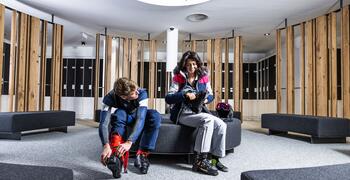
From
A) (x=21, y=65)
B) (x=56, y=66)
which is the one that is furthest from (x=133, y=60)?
(x=21, y=65)

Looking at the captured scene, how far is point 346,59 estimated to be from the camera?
178 inches

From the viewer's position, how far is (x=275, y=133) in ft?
16.5

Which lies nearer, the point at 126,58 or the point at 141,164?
the point at 141,164

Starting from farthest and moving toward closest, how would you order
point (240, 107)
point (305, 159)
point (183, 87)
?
point (240, 107), point (305, 159), point (183, 87)

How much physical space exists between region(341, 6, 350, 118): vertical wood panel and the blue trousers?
3.82 metres

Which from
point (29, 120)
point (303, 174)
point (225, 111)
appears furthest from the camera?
point (29, 120)

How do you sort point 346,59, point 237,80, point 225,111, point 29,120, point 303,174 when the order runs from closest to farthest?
1. point 303,174
2. point 225,111
3. point 29,120
4. point 346,59
5. point 237,80

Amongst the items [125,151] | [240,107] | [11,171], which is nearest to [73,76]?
[240,107]

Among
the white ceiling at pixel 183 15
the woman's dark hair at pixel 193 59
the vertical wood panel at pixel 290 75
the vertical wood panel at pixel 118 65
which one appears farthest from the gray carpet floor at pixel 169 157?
the vertical wood panel at pixel 118 65

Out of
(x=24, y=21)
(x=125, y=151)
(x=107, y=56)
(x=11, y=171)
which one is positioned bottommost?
(x=125, y=151)

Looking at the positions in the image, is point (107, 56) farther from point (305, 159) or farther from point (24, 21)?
point (305, 159)

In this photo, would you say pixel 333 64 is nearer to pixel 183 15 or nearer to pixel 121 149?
pixel 183 15

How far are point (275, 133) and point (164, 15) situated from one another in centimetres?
353

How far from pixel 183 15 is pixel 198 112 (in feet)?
12.4
